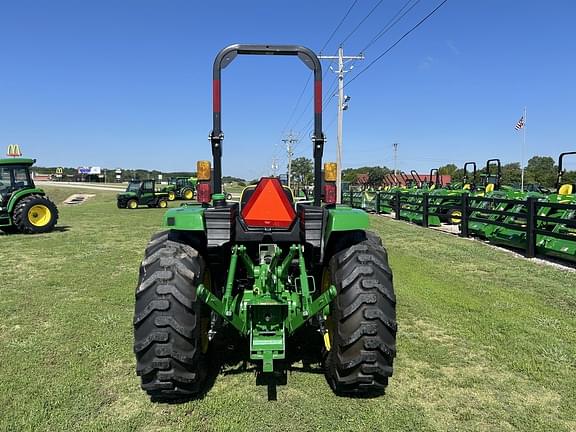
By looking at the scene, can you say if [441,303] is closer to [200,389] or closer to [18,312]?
[200,389]

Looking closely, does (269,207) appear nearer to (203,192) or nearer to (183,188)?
(203,192)

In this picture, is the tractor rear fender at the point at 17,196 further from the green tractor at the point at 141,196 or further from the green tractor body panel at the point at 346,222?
the green tractor at the point at 141,196

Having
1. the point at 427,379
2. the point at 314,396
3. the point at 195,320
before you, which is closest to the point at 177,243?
the point at 195,320

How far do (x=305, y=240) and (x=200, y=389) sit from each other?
1.31 meters

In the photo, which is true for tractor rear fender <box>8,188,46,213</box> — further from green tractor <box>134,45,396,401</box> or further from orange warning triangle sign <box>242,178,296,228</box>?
orange warning triangle sign <box>242,178,296,228</box>

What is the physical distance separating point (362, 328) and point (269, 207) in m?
1.13

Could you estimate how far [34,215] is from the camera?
1370 cm

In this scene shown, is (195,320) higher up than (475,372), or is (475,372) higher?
(195,320)

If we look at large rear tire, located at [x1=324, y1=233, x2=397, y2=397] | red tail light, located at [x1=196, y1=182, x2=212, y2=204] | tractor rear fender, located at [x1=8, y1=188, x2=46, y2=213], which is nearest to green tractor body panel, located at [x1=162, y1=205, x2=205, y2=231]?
red tail light, located at [x1=196, y1=182, x2=212, y2=204]

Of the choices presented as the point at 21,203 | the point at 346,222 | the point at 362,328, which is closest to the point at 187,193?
the point at 21,203

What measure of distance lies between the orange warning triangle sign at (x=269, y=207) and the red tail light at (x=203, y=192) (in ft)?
1.02

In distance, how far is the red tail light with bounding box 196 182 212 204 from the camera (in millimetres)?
3605

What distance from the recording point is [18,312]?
5484mm

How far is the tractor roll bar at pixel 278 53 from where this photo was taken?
12.6 feet
